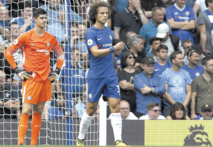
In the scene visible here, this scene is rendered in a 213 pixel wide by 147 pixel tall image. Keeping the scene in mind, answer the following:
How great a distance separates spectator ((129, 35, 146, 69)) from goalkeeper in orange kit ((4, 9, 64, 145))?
3.41 meters

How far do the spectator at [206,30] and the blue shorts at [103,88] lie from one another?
5080mm

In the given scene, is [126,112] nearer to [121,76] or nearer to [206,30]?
[121,76]

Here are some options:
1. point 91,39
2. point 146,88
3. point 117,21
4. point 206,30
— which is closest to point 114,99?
point 91,39

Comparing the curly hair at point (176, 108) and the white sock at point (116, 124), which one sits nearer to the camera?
the white sock at point (116, 124)

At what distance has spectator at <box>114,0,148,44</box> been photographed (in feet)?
42.2

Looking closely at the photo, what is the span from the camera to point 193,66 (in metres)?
12.7

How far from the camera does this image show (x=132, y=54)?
1188cm

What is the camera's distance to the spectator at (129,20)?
42.2 feet

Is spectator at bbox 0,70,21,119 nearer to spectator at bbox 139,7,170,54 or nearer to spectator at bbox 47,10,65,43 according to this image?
spectator at bbox 47,10,65,43

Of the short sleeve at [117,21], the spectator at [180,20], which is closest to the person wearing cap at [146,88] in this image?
the short sleeve at [117,21]

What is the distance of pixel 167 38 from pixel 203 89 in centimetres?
161

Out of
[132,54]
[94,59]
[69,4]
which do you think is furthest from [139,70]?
[94,59]

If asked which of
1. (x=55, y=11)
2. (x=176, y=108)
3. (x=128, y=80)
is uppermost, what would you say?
(x=55, y=11)

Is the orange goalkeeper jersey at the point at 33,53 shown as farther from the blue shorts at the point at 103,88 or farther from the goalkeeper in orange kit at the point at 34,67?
the blue shorts at the point at 103,88
